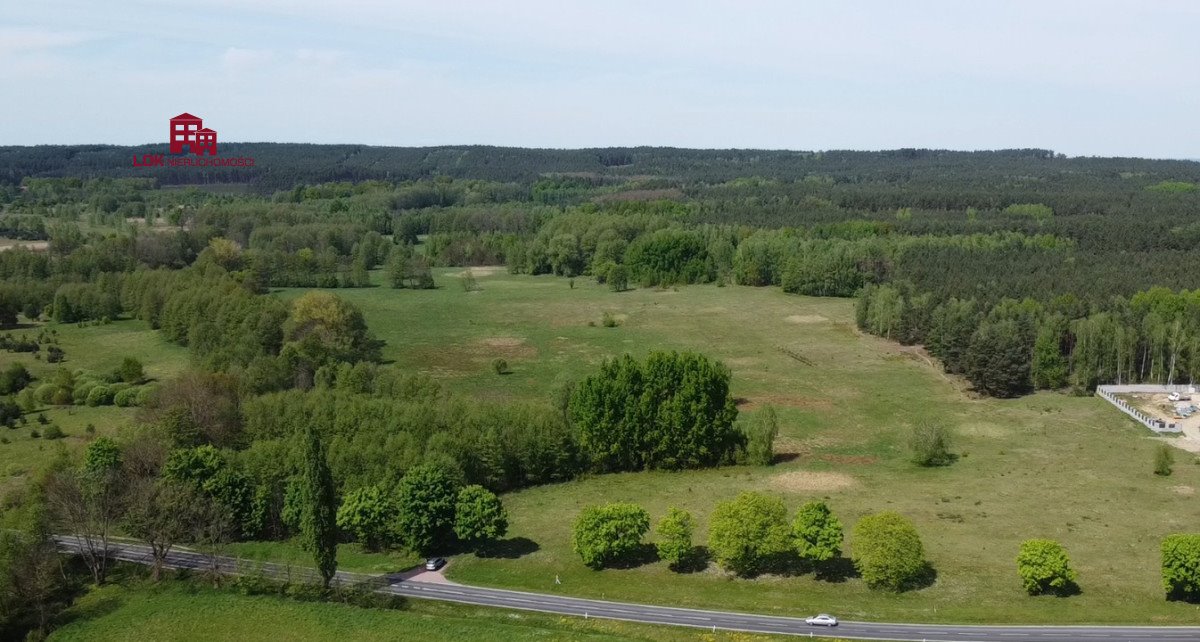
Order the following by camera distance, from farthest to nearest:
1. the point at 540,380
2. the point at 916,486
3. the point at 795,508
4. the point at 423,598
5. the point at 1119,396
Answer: the point at 540,380 < the point at 1119,396 < the point at 916,486 < the point at 795,508 < the point at 423,598

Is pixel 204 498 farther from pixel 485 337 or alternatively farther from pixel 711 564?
pixel 485 337

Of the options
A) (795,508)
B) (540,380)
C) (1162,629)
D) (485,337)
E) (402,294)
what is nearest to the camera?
(1162,629)

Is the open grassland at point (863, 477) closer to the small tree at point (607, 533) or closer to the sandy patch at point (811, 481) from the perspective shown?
the sandy patch at point (811, 481)

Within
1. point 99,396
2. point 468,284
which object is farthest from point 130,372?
point 468,284

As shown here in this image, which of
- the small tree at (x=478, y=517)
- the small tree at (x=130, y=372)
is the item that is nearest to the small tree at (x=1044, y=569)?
the small tree at (x=478, y=517)

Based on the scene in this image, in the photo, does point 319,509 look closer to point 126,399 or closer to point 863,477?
point 863,477

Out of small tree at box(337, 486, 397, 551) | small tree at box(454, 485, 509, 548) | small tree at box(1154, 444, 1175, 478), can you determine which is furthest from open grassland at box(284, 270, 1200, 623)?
small tree at box(337, 486, 397, 551)

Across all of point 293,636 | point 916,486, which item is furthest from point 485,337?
point 293,636
